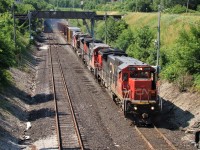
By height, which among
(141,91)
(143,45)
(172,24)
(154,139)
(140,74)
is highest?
(172,24)

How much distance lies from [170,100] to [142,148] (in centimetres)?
923

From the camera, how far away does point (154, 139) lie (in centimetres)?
1970

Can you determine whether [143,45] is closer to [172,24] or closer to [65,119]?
[172,24]

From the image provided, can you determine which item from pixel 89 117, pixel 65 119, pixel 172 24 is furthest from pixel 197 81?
pixel 172 24

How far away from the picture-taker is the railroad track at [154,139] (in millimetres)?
18375

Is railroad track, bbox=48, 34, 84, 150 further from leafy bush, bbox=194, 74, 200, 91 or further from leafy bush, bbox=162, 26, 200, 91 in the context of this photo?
leafy bush, bbox=194, 74, 200, 91

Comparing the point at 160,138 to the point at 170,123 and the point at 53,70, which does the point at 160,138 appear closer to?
the point at 170,123

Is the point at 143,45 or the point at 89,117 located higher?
the point at 143,45

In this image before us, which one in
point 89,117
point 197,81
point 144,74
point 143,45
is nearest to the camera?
point 144,74

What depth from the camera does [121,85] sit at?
23.5m

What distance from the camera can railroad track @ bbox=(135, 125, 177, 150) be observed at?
18.4 m

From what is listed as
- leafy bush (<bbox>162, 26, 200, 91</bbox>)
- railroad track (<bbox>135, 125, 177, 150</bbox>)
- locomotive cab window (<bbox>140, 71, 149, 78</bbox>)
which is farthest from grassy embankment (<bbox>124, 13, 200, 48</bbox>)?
railroad track (<bbox>135, 125, 177, 150</bbox>)

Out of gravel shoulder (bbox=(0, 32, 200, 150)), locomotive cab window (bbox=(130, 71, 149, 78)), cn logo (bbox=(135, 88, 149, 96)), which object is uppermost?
locomotive cab window (bbox=(130, 71, 149, 78))

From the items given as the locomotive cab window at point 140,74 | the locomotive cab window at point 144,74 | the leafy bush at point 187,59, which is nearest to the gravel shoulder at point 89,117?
the leafy bush at point 187,59
